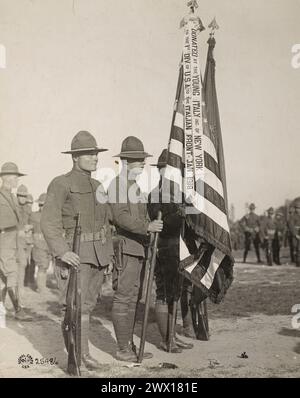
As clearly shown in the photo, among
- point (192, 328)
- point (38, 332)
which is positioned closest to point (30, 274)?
point (38, 332)

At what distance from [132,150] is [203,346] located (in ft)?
7.48

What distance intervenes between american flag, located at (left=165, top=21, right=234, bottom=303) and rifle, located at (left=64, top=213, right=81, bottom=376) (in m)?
1.27

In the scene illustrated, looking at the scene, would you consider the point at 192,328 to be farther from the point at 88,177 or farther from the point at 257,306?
the point at 88,177

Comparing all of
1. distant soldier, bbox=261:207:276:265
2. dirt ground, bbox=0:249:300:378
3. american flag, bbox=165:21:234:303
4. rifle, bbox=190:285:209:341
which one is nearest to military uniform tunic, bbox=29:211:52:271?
dirt ground, bbox=0:249:300:378

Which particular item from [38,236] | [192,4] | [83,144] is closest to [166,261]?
[83,144]

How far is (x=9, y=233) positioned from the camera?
775cm

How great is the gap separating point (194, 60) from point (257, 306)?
4097mm

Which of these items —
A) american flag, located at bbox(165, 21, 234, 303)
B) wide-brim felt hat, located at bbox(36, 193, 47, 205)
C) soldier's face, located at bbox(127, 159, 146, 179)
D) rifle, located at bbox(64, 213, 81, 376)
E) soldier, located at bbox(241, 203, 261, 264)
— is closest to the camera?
rifle, located at bbox(64, 213, 81, 376)

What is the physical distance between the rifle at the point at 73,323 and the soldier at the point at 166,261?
1.23 meters

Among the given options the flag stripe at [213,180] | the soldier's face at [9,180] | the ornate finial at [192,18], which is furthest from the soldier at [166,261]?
the soldier's face at [9,180]

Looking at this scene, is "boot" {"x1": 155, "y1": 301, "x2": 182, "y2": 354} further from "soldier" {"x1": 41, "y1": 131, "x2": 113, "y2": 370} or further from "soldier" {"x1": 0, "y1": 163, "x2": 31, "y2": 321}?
"soldier" {"x1": 0, "y1": 163, "x2": 31, "y2": 321}

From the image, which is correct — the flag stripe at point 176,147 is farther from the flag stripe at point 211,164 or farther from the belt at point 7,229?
the belt at point 7,229

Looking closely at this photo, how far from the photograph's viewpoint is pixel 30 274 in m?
12.0

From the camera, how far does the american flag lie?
5.42 m
